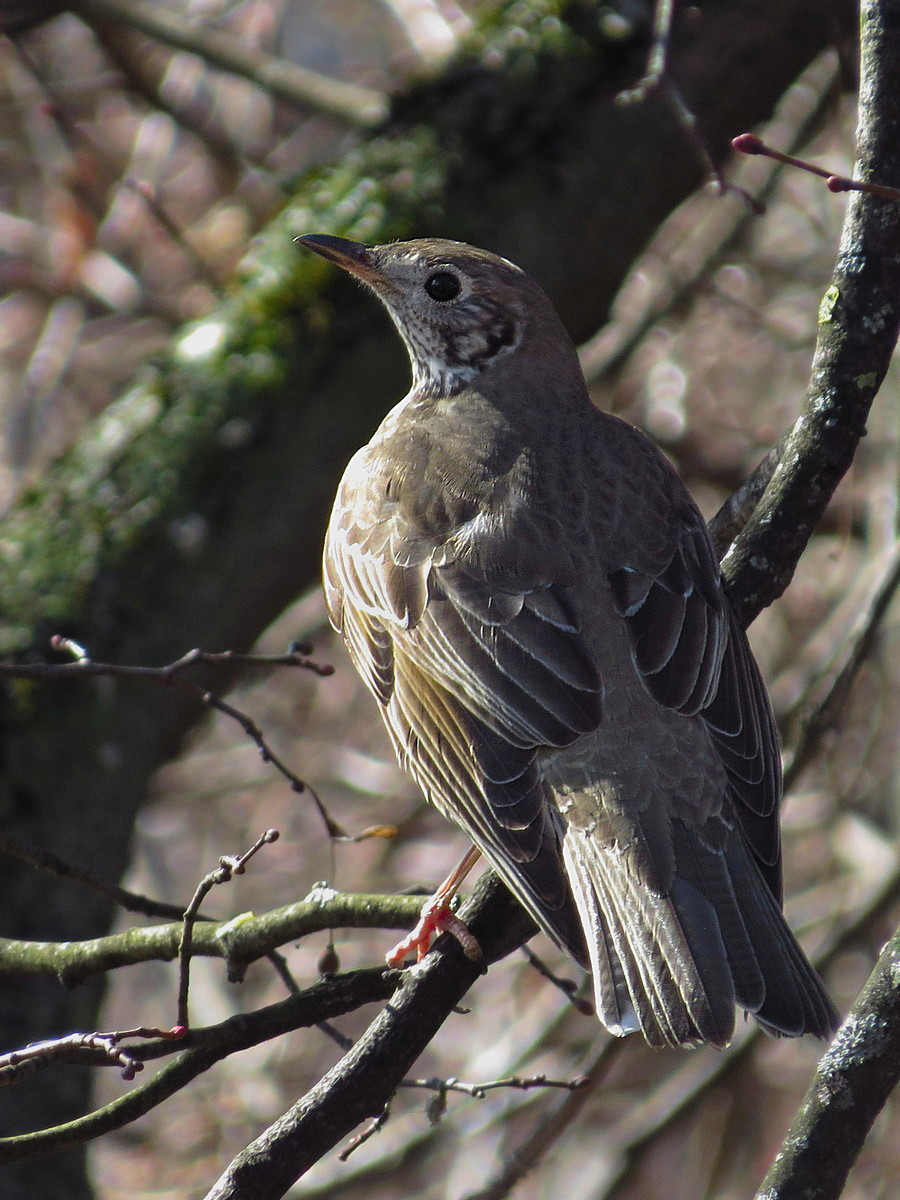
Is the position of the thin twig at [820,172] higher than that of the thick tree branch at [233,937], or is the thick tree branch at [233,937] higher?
the thin twig at [820,172]

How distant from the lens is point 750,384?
822 centimetres

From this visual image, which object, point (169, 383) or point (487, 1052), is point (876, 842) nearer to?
point (487, 1052)

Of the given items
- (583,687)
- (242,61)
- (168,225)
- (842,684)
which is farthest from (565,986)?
(242,61)

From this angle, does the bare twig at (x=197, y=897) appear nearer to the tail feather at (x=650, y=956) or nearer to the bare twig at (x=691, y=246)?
the tail feather at (x=650, y=956)

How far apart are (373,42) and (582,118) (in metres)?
5.07

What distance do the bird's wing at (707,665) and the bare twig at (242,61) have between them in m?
3.66

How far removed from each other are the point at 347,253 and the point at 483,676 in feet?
5.88

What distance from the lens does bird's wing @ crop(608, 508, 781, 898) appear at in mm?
3459

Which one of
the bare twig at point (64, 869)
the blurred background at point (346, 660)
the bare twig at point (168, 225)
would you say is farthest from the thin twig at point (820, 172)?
the bare twig at point (168, 225)

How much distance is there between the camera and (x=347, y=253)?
184 inches

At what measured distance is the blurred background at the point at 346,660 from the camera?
21.2 ft

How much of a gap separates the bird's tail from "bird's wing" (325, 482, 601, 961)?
9 centimetres

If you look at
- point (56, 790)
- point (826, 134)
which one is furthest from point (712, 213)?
point (56, 790)

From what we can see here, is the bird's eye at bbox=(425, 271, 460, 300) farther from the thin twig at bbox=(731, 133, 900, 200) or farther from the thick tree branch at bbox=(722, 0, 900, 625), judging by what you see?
the thin twig at bbox=(731, 133, 900, 200)
